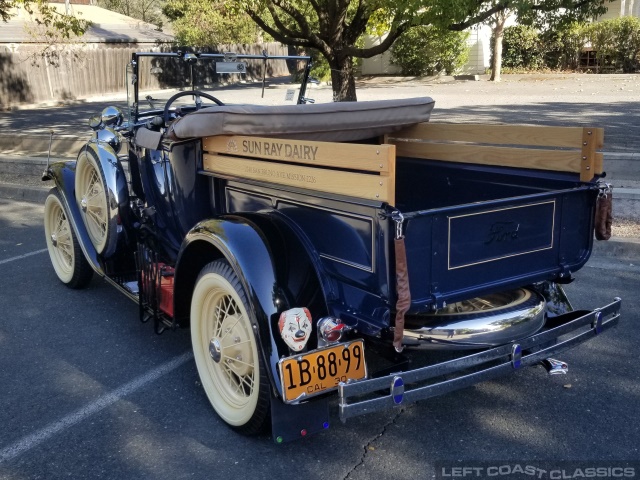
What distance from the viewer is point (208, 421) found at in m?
3.25

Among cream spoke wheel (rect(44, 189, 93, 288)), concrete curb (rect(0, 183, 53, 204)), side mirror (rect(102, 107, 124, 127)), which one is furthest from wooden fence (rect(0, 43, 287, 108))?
side mirror (rect(102, 107, 124, 127))

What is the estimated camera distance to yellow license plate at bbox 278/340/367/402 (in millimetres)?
2609

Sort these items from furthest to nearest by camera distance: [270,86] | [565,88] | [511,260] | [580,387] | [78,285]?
[565,88] → [270,86] → [78,285] → [580,387] → [511,260]

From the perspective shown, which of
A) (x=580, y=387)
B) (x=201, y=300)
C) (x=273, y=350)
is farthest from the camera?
(x=580, y=387)

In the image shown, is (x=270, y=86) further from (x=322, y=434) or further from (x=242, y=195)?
(x=322, y=434)

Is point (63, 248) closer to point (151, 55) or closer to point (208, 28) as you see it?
point (151, 55)

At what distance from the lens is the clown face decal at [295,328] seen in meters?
2.72

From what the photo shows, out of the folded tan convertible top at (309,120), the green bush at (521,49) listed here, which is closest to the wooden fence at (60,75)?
the green bush at (521,49)

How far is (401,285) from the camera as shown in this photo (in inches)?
102

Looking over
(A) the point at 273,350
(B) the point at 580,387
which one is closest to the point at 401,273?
(A) the point at 273,350

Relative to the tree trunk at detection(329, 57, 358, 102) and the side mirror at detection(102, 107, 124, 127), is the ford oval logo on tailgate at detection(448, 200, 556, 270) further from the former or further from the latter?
the tree trunk at detection(329, 57, 358, 102)

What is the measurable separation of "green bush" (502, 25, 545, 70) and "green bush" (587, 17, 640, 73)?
1.92m

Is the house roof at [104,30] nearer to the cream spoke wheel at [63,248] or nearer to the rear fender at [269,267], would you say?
the cream spoke wheel at [63,248]

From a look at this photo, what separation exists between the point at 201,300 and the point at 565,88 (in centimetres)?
1800
